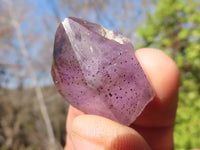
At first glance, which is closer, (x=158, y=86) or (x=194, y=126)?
(x=158, y=86)

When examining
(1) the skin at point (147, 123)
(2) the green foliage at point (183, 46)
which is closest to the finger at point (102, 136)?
(1) the skin at point (147, 123)

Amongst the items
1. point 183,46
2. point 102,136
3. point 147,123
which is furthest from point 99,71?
point 183,46

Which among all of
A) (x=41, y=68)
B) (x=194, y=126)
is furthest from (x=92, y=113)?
(x=41, y=68)

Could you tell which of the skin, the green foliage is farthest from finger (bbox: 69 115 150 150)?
the green foliage

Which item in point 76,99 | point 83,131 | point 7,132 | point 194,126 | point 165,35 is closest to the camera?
point 83,131

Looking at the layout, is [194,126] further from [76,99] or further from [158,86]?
[76,99]

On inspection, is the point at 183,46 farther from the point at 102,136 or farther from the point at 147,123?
the point at 102,136

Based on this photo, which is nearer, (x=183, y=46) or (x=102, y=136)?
(x=102, y=136)
